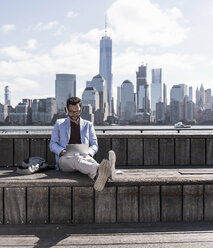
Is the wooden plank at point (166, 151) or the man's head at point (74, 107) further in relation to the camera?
the wooden plank at point (166, 151)

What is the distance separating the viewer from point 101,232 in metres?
3.27

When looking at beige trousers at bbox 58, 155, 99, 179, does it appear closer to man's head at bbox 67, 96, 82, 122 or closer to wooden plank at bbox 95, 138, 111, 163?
man's head at bbox 67, 96, 82, 122

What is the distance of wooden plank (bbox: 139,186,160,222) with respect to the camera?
3635mm

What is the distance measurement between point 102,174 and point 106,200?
393mm

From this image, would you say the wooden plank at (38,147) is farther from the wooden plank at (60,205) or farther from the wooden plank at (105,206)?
the wooden plank at (105,206)

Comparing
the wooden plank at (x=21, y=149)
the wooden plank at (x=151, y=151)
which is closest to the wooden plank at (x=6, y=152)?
the wooden plank at (x=21, y=149)

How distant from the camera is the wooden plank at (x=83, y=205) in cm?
359

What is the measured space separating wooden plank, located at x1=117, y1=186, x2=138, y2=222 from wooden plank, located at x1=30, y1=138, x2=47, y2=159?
84.2 inches

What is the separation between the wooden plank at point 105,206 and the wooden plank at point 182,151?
7.18ft

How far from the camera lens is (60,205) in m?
3.60

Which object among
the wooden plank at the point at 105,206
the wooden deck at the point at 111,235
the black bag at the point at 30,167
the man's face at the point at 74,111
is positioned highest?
the man's face at the point at 74,111

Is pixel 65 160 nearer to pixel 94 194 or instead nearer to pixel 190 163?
pixel 94 194

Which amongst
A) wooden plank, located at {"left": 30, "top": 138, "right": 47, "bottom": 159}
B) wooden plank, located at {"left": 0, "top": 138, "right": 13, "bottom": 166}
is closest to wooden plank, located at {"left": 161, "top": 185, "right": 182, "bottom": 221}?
wooden plank, located at {"left": 30, "top": 138, "right": 47, "bottom": 159}

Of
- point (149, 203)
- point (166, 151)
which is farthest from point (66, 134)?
point (166, 151)
